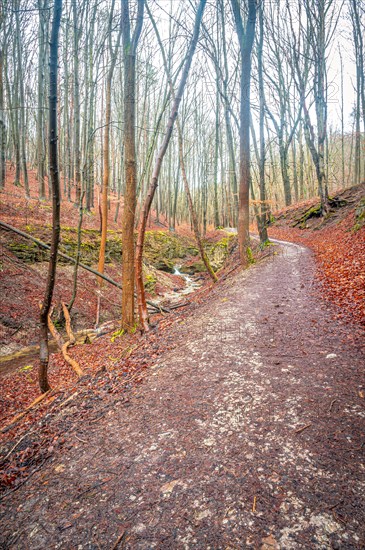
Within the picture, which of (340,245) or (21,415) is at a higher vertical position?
(340,245)

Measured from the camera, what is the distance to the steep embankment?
5.48m

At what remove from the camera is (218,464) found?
2092 mm

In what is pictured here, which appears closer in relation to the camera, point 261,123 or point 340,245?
point 340,245

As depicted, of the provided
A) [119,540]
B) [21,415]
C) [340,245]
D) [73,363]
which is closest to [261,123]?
[340,245]

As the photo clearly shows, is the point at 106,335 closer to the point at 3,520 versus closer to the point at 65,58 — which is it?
the point at 3,520

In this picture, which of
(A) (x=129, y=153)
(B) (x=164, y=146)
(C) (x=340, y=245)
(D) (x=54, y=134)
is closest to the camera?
(D) (x=54, y=134)

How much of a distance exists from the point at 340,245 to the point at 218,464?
33.4ft

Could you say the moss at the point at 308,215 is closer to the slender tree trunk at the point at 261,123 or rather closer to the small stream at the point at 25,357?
the slender tree trunk at the point at 261,123

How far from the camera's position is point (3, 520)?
6.44ft

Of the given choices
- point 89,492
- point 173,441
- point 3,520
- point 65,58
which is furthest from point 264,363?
point 65,58

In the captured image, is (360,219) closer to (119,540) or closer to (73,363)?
(73,363)

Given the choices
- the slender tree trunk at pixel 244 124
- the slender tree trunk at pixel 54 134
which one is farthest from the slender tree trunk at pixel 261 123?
the slender tree trunk at pixel 54 134

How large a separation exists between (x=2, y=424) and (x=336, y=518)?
4.56 metres

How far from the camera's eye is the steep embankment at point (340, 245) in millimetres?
Result: 5480
